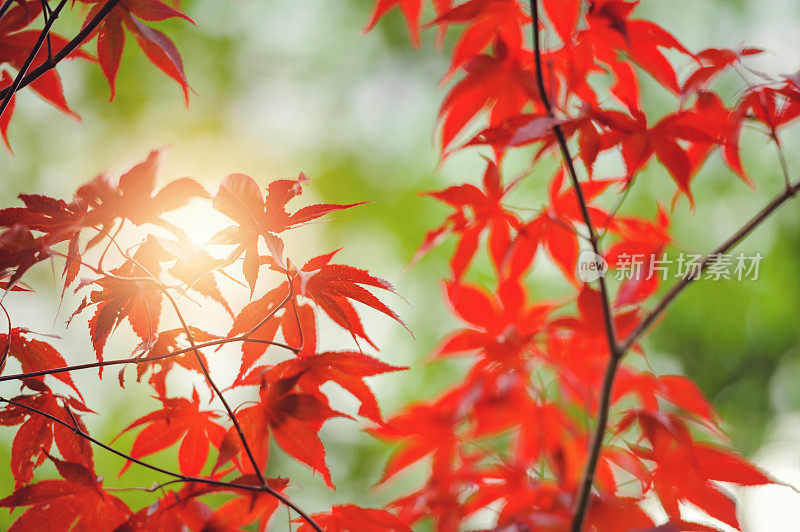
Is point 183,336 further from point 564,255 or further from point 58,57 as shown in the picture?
point 564,255

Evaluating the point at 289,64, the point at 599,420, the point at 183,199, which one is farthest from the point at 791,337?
the point at 183,199

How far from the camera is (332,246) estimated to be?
3.85 m

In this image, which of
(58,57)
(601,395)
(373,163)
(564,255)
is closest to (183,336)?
(58,57)

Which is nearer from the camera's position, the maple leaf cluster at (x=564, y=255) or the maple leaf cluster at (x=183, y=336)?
the maple leaf cluster at (x=183, y=336)

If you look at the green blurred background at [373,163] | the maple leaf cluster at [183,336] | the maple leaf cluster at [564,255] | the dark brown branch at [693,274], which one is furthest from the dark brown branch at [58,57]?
the green blurred background at [373,163]

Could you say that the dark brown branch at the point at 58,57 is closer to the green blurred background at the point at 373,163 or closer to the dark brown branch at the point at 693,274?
the dark brown branch at the point at 693,274

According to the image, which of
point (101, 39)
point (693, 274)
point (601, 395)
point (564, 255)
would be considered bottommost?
point (601, 395)

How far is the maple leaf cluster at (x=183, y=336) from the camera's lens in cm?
46

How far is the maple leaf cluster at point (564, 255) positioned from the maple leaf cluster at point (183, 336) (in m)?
0.10

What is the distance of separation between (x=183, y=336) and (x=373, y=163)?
352 centimetres

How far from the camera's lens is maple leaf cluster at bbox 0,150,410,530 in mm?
461

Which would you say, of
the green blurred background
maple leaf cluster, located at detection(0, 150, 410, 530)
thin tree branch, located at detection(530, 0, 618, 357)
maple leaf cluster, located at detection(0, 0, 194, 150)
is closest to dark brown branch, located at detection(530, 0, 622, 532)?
thin tree branch, located at detection(530, 0, 618, 357)

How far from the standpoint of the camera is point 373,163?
4.03 m

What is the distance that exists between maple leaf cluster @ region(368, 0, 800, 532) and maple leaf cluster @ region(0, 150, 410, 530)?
10 centimetres
